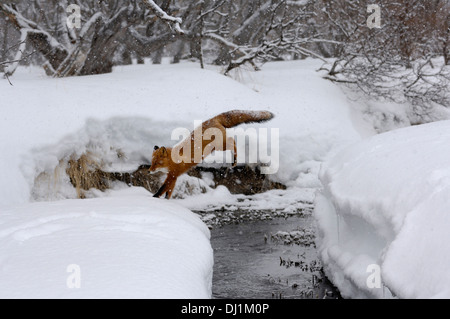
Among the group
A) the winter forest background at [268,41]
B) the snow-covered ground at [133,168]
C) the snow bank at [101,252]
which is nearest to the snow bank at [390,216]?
the snow-covered ground at [133,168]

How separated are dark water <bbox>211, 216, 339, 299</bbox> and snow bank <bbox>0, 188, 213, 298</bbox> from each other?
739 millimetres

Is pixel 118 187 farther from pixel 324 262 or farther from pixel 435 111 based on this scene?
pixel 435 111

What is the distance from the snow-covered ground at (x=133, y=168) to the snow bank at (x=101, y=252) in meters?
0.01

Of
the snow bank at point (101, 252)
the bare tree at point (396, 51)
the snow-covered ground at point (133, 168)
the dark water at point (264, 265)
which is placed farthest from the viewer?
the bare tree at point (396, 51)

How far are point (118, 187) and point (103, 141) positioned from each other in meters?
Answer: 0.77

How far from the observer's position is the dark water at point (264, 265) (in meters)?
5.66

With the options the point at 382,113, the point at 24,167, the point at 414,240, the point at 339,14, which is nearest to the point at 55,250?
the point at 414,240

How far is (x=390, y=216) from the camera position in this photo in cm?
424

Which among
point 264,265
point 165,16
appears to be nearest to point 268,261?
point 264,265

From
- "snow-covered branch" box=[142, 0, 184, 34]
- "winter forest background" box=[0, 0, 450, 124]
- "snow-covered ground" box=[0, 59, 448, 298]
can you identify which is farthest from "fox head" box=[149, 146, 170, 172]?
"winter forest background" box=[0, 0, 450, 124]

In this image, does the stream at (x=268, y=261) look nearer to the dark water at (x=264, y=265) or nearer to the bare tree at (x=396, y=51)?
the dark water at (x=264, y=265)

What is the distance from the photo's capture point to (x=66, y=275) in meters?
3.54

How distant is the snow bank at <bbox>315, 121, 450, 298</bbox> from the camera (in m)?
3.41

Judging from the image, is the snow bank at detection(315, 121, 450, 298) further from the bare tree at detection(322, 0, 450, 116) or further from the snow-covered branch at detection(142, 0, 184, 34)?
the bare tree at detection(322, 0, 450, 116)
